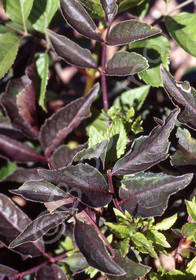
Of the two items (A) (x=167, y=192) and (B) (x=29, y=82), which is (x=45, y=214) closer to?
(A) (x=167, y=192)

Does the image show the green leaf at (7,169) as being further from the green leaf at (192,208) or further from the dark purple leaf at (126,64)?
the green leaf at (192,208)

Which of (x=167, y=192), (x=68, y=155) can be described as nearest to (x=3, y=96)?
(x=68, y=155)

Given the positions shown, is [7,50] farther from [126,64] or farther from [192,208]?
[192,208]

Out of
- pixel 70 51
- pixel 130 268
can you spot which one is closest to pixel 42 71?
pixel 70 51

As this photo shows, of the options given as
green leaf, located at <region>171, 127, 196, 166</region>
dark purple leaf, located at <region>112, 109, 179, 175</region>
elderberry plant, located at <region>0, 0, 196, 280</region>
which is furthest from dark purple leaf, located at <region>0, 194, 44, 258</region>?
green leaf, located at <region>171, 127, 196, 166</region>

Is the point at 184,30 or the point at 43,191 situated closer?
the point at 43,191
